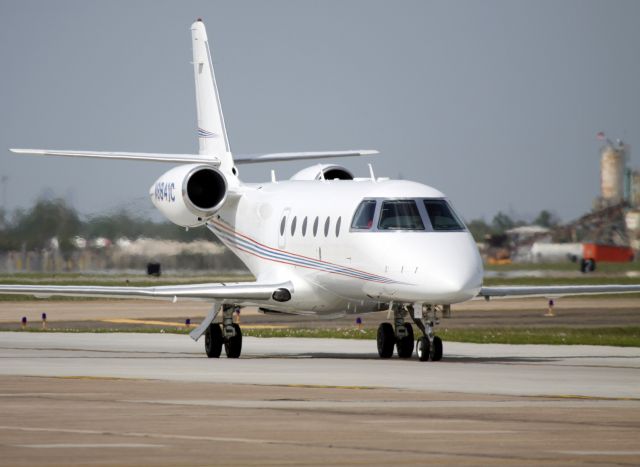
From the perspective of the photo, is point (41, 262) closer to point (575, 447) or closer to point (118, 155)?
point (118, 155)

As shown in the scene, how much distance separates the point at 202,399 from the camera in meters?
18.4

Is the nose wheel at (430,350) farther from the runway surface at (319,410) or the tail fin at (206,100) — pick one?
the tail fin at (206,100)

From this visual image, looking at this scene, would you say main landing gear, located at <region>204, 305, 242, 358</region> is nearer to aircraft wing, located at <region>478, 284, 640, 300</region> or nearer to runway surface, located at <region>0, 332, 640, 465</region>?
runway surface, located at <region>0, 332, 640, 465</region>

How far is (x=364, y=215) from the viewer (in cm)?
2741

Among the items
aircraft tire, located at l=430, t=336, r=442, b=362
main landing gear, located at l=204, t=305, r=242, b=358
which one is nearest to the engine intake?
main landing gear, located at l=204, t=305, r=242, b=358

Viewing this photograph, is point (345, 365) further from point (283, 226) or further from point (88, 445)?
Answer: point (88, 445)

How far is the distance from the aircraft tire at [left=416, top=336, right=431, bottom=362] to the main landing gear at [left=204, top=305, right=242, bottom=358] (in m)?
4.35

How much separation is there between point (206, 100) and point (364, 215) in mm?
10405

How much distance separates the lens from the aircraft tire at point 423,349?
26.3 metres

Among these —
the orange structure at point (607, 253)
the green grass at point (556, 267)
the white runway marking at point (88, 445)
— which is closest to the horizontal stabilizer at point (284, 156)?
the white runway marking at point (88, 445)

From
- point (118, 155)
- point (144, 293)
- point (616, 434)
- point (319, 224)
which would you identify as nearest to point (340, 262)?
point (319, 224)

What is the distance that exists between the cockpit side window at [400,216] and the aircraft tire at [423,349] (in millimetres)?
2057

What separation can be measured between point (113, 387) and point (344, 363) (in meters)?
7.11

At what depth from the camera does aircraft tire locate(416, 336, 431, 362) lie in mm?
26344
